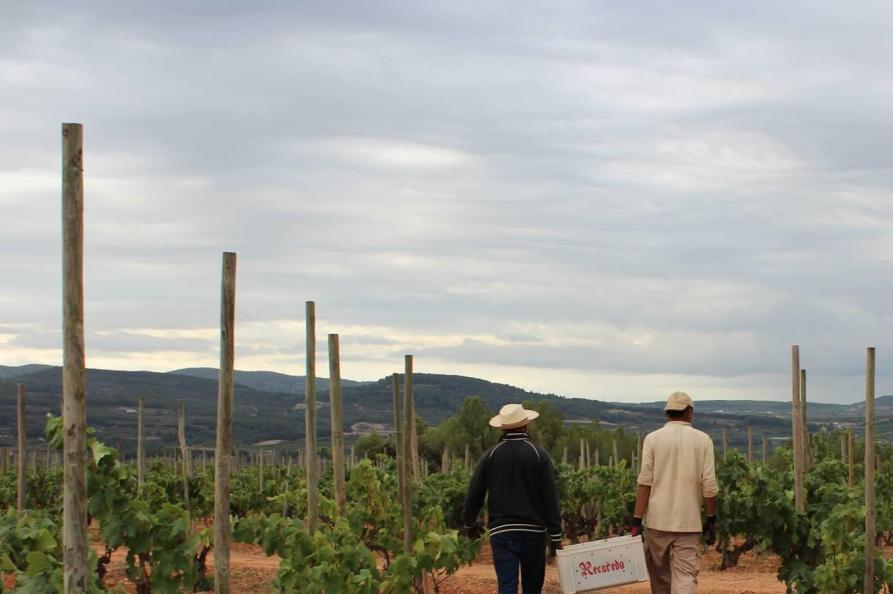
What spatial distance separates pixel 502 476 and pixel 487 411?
164 feet

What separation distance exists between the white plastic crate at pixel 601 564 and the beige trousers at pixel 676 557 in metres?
0.47

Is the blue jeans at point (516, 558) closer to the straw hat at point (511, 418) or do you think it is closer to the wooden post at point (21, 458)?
the straw hat at point (511, 418)

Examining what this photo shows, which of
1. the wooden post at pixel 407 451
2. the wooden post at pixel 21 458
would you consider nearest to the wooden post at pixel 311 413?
the wooden post at pixel 407 451

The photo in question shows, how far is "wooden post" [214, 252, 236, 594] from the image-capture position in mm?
8086

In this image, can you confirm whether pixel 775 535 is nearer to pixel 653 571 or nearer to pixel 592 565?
pixel 653 571

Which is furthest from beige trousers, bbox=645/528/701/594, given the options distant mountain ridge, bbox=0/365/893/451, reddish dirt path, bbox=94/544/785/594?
distant mountain ridge, bbox=0/365/893/451

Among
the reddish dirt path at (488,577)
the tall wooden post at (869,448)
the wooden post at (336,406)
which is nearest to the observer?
the tall wooden post at (869,448)

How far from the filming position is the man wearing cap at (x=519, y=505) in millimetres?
7715

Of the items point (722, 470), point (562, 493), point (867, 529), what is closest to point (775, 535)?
point (722, 470)

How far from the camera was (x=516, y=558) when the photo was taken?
7.77 meters

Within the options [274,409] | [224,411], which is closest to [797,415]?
[224,411]

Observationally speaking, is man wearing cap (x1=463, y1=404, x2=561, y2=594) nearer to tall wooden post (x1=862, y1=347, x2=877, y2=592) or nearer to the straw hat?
the straw hat

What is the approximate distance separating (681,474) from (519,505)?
1.08m

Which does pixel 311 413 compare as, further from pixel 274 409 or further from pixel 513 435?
pixel 274 409
